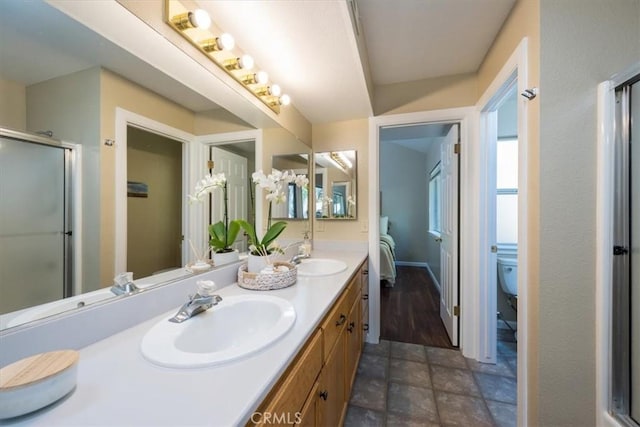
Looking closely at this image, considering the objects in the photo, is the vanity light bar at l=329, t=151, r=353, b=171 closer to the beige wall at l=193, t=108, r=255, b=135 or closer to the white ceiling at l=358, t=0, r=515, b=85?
the white ceiling at l=358, t=0, r=515, b=85

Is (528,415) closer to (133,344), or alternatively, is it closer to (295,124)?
(133,344)

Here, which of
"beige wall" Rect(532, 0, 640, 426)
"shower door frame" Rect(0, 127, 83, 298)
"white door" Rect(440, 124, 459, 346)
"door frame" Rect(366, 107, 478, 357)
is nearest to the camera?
"shower door frame" Rect(0, 127, 83, 298)

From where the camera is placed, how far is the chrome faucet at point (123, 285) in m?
0.78

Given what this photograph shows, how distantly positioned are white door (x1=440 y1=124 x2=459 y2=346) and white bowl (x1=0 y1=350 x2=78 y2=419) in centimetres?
229

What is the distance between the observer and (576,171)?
3.42ft

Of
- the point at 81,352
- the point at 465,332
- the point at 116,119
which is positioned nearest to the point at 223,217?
the point at 116,119

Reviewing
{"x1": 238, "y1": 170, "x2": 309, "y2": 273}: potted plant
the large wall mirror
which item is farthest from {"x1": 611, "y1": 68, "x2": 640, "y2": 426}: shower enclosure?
the large wall mirror

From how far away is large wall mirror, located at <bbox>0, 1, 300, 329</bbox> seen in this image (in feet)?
1.90

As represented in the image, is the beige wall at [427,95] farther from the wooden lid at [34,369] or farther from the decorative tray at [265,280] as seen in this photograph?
the wooden lid at [34,369]

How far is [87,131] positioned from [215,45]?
63cm

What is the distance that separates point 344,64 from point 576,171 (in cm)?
124

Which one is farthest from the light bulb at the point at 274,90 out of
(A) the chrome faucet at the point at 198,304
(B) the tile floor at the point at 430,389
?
(B) the tile floor at the point at 430,389

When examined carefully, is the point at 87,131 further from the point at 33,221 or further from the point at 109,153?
the point at 33,221

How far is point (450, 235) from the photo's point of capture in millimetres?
2207
